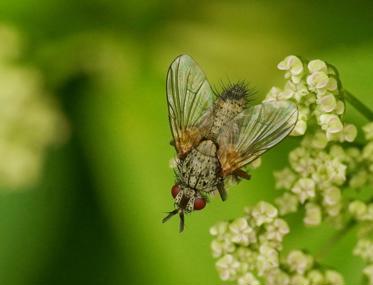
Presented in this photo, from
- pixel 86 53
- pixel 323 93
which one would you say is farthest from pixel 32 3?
pixel 323 93

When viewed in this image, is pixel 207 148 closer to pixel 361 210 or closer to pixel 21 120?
pixel 361 210

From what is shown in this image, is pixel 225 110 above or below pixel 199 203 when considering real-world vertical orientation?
above

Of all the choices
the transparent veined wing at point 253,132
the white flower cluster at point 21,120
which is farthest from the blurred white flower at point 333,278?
the white flower cluster at point 21,120

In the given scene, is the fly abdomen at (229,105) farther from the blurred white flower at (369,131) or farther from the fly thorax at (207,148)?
the blurred white flower at (369,131)

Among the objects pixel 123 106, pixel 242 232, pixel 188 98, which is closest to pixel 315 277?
pixel 242 232

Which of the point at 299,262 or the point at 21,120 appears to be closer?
the point at 299,262

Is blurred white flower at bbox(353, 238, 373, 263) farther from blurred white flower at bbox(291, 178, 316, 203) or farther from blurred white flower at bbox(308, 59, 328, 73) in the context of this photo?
blurred white flower at bbox(308, 59, 328, 73)

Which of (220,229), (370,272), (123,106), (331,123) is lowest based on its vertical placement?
(370,272)

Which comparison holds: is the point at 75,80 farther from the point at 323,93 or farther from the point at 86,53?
the point at 323,93

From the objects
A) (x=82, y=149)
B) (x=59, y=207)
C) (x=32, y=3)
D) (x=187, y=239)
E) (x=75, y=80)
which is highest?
(x=32, y=3)
